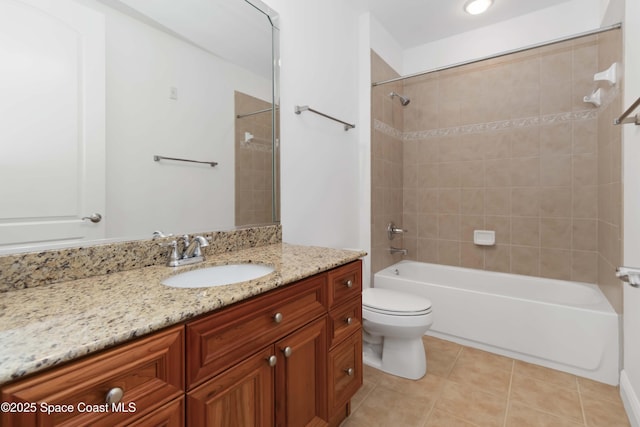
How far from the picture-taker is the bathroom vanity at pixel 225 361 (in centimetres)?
52

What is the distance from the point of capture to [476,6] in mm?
2238

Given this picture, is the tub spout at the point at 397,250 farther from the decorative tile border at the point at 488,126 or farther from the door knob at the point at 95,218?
the door knob at the point at 95,218

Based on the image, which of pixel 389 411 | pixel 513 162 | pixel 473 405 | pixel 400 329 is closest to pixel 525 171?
pixel 513 162

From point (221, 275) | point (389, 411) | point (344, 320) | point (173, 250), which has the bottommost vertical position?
point (389, 411)

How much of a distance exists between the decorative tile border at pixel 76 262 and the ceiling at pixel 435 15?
2232 millimetres

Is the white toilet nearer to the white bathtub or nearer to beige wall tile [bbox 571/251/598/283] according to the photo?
the white bathtub

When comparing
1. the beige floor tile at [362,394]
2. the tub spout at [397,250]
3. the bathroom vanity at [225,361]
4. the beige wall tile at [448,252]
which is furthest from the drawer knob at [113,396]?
the beige wall tile at [448,252]

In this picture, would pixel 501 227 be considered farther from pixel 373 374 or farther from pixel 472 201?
pixel 373 374

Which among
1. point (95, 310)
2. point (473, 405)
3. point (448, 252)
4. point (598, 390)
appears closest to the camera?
point (95, 310)

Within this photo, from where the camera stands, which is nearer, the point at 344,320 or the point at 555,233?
the point at 344,320

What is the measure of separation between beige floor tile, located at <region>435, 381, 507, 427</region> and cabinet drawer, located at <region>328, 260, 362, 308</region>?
81 cm

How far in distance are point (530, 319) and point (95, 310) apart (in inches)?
91.1

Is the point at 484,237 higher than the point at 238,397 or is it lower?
higher

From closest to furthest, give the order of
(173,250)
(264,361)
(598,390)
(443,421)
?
(264,361) < (173,250) < (443,421) < (598,390)
